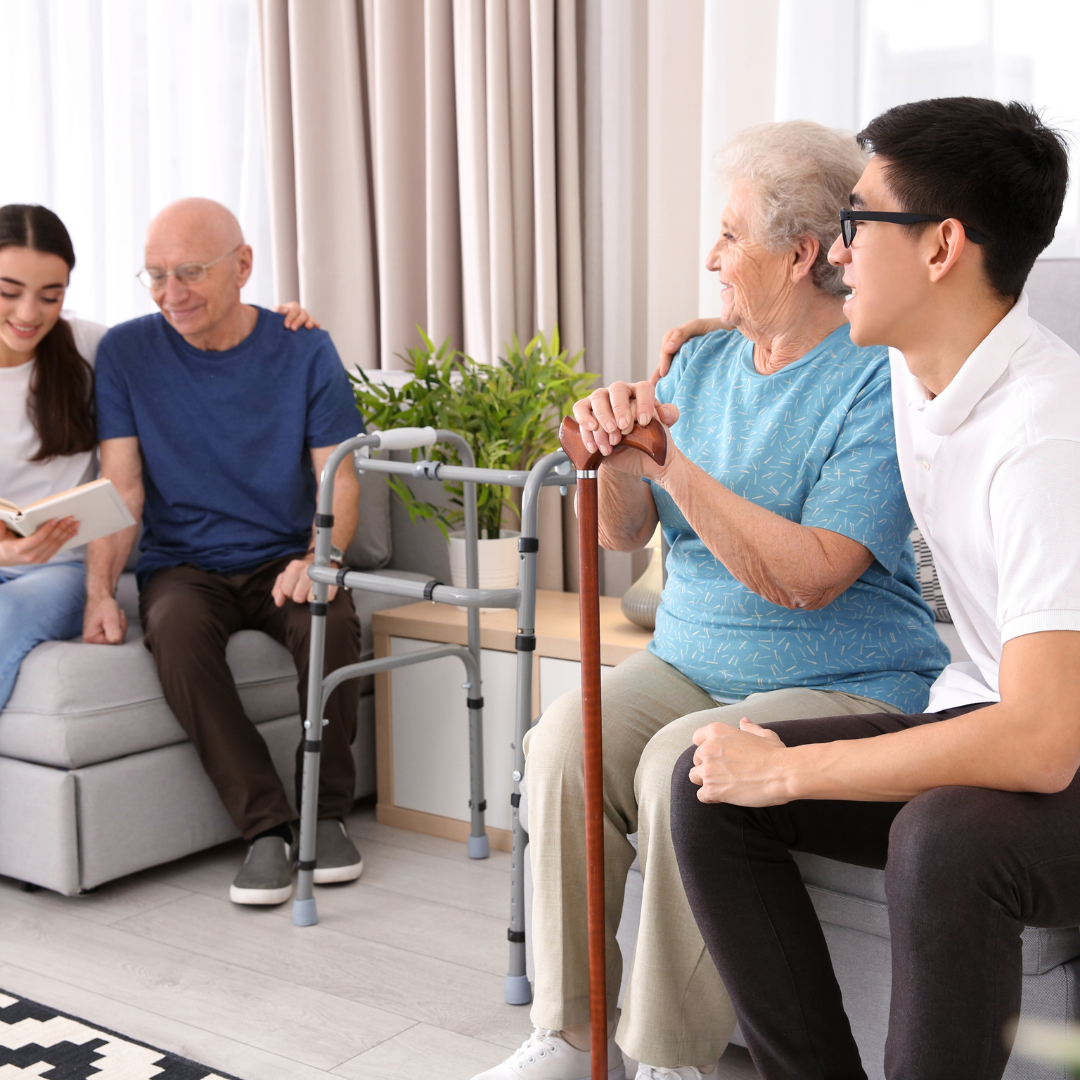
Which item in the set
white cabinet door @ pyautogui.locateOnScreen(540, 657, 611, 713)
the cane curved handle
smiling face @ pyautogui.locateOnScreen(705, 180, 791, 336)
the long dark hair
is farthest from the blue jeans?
smiling face @ pyautogui.locateOnScreen(705, 180, 791, 336)

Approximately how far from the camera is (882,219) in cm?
117

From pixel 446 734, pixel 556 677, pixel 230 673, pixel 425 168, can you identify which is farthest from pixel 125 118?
pixel 556 677

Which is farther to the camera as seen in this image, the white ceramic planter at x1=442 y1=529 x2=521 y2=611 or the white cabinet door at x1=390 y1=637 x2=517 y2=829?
the white ceramic planter at x1=442 y1=529 x2=521 y2=611

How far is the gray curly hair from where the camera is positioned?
146 cm

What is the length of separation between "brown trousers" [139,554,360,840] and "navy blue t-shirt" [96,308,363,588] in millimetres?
66

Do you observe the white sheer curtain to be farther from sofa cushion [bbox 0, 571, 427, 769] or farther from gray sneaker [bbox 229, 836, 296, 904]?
gray sneaker [bbox 229, 836, 296, 904]

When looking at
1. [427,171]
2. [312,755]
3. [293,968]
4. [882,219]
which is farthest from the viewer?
[427,171]

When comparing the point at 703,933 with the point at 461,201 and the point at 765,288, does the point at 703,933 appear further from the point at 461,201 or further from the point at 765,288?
the point at 461,201

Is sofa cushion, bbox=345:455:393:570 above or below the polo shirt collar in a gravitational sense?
below

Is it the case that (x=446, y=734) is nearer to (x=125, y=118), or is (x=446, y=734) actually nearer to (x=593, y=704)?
(x=593, y=704)

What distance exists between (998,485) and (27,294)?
5.81 feet

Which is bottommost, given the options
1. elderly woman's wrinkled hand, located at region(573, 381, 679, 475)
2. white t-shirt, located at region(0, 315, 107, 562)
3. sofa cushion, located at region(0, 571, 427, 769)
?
Answer: sofa cushion, located at region(0, 571, 427, 769)

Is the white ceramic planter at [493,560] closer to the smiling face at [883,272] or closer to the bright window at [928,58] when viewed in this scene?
the bright window at [928,58]

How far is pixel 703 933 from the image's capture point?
125cm
